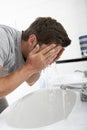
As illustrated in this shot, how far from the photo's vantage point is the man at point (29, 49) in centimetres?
77

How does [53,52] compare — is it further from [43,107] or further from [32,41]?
[43,107]

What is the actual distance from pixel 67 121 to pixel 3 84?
284mm

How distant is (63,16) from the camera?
132cm

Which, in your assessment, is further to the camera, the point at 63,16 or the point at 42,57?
the point at 63,16

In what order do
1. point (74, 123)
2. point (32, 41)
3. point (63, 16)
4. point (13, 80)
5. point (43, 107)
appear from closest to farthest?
point (74, 123) < point (13, 80) < point (32, 41) < point (43, 107) < point (63, 16)

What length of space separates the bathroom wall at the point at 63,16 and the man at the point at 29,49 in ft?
0.98

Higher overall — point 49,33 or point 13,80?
point 49,33

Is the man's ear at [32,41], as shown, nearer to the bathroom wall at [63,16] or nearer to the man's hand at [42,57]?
the man's hand at [42,57]

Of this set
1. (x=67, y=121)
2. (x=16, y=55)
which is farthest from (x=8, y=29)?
(x=67, y=121)

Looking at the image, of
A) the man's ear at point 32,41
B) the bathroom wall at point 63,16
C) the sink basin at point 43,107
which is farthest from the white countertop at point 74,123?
the bathroom wall at point 63,16

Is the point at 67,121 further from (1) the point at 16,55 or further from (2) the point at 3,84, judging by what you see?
(1) the point at 16,55

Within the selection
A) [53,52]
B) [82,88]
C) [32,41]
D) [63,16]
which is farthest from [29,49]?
[63,16]

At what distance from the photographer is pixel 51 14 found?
1.37 metres

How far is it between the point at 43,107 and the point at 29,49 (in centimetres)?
27
